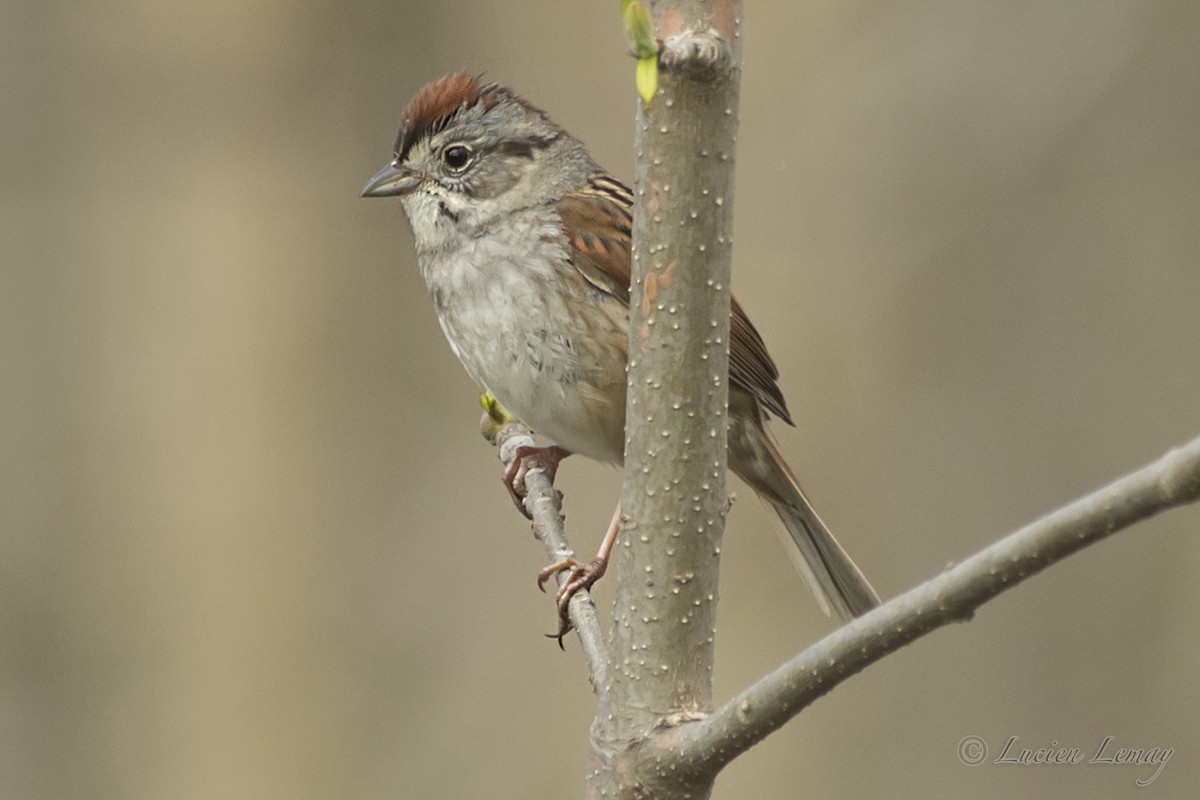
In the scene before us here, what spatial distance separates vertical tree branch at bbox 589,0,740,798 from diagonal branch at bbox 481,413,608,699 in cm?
12

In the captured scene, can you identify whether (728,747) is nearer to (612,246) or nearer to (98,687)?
→ (612,246)

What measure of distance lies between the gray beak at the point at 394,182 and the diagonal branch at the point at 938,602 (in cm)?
223

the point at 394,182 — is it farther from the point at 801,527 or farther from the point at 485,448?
the point at 485,448

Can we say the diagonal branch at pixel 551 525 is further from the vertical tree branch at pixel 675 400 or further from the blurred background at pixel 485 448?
the blurred background at pixel 485 448

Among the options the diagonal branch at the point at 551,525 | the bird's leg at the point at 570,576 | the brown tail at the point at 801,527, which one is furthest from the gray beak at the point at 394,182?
the bird's leg at the point at 570,576

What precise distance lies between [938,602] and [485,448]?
4887 mm

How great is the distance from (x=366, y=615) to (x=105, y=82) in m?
2.38

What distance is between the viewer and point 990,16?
6.37 metres

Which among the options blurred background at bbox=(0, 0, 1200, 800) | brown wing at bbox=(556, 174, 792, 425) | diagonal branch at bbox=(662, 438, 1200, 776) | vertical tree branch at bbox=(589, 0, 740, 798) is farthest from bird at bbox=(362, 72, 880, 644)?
blurred background at bbox=(0, 0, 1200, 800)

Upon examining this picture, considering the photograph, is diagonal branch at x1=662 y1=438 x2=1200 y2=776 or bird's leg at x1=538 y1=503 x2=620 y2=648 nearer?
diagonal branch at x1=662 y1=438 x2=1200 y2=776

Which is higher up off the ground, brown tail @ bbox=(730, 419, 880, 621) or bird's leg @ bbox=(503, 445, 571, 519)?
bird's leg @ bbox=(503, 445, 571, 519)

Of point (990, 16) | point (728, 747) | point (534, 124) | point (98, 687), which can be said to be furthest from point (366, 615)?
point (728, 747)

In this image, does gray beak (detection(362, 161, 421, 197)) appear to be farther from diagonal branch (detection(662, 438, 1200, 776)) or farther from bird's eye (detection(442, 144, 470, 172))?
diagonal branch (detection(662, 438, 1200, 776))

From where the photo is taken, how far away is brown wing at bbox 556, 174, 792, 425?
146 inches
